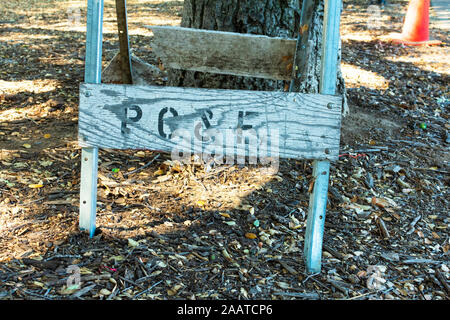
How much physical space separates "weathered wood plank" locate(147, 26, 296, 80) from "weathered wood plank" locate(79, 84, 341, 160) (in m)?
0.46

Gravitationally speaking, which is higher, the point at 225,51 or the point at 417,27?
the point at 417,27

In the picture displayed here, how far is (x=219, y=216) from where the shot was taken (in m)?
2.91

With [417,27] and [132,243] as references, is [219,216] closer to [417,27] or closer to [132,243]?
[132,243]

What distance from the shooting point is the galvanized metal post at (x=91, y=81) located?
228cm

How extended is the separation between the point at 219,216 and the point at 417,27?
5672 mm

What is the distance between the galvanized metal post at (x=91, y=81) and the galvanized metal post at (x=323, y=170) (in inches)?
41.9

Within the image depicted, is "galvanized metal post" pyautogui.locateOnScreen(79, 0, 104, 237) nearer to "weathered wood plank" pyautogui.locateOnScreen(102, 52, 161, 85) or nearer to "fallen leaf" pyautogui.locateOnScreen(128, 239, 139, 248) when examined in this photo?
"fallen leaf" pyautogui.locateOnScreen(128, 239, 139, 248)

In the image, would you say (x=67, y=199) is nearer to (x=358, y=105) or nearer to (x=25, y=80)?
(x=25, y=80)

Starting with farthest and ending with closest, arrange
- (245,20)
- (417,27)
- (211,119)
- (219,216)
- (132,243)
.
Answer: (417,27) → (245,20) → (219,216) → (132,243) → (211,119)

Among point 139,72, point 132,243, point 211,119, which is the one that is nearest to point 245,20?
point 139,72

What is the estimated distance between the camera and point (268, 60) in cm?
269

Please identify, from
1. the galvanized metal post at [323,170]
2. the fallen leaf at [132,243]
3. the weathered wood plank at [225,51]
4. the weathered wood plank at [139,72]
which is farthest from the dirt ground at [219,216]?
the weathered wood plank at [225,51]

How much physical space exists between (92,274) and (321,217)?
117 cm

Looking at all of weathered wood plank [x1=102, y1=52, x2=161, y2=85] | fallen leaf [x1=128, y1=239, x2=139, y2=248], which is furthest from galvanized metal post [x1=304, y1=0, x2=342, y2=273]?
weathered wood plank [x1=102, y1=52, x2=161, y2=85]
